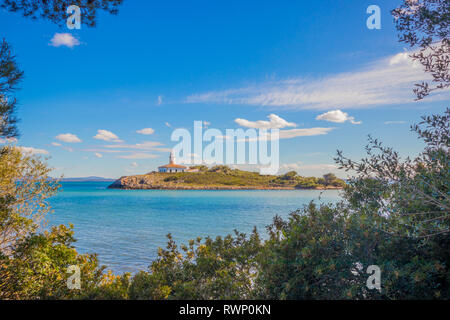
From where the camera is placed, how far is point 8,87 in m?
5.37

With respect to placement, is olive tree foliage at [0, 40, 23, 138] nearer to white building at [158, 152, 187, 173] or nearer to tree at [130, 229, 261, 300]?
tree at [130, 229, 261, 300]

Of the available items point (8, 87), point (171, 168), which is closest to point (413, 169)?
point (8, 87)

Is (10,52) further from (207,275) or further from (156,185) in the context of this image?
(156,185)

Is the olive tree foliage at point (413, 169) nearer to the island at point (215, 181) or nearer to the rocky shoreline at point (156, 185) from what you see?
the island at point (215, 181)

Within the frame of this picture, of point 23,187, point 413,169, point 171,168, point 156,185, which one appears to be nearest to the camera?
point 413,169

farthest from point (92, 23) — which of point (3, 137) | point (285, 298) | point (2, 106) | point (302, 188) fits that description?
point (302, 188)

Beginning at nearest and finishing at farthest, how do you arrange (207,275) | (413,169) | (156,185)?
1. (413,169)
2. (207,275)
3. (156,185)

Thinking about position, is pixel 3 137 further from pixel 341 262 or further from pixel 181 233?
pixel 181 233

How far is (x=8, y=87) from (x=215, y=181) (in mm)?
105493

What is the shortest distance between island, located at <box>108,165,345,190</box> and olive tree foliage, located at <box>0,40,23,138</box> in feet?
298

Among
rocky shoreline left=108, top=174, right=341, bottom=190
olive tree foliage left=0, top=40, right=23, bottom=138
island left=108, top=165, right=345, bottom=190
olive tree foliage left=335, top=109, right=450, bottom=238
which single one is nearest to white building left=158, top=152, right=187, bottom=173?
island left=108, top=165, right=345, bottom=190

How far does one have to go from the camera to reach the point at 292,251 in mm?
3516

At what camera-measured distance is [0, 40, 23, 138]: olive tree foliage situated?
209 inches

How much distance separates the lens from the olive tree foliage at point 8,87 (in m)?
5.30
